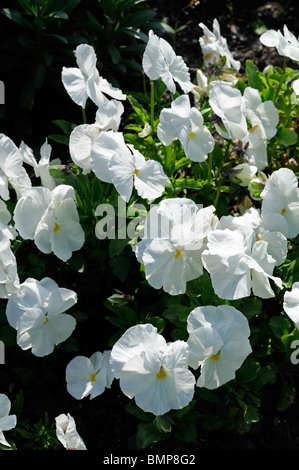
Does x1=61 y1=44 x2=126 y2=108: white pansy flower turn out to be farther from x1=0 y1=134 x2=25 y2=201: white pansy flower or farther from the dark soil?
the dark soil

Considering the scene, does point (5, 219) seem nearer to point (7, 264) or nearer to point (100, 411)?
point (7, 264)

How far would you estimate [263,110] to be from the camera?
104 inches

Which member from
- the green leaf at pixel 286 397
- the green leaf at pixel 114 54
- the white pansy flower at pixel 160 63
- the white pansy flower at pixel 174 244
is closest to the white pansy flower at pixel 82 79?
the white pansy flower at pixel 160 63

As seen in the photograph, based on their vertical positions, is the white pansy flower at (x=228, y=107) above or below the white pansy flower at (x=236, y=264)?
above

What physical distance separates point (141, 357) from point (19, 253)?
92 cm

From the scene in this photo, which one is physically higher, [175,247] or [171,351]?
[175,247]

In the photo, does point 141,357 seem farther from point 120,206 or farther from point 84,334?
point 84,334

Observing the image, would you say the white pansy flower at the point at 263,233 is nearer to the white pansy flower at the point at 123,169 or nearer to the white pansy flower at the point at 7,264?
the white pansy flower at the point at 123,169

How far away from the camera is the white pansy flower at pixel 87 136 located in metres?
2.31

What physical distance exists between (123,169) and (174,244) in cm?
32

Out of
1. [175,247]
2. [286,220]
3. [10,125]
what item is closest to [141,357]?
[175,247]

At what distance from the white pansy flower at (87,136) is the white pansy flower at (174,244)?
0.40 m

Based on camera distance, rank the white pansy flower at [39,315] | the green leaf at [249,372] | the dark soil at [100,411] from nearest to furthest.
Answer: the white pansy flower at [39,315], the green leaf at [249,372], the dark soil at [100,411]
